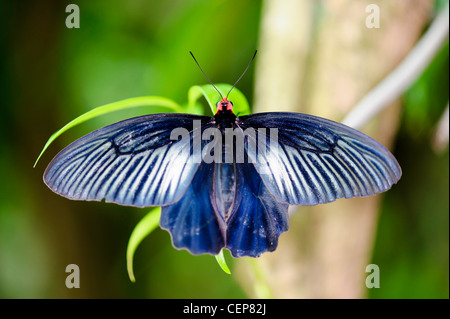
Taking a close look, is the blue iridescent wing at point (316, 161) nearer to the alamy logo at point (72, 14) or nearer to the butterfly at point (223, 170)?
the butterfly at point (223, 170)

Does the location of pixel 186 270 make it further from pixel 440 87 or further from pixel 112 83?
pixel 440 87

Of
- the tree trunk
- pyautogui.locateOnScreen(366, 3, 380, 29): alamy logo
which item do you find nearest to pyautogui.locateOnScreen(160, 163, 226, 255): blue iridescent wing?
the tree trunk

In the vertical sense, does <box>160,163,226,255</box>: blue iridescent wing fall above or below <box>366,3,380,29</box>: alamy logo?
below

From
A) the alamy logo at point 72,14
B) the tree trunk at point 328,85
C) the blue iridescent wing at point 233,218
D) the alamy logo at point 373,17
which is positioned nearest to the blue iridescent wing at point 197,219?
the blue iridescent wing at point 233,218

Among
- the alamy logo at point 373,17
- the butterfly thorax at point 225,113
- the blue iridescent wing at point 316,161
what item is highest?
the alamy logo at point 373,17

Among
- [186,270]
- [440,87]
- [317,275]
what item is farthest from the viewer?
[186,270]

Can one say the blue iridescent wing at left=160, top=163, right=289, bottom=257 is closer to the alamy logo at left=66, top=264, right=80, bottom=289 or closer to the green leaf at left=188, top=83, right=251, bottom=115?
the green leaf at left=188, top=83, right=251, bottom=115
